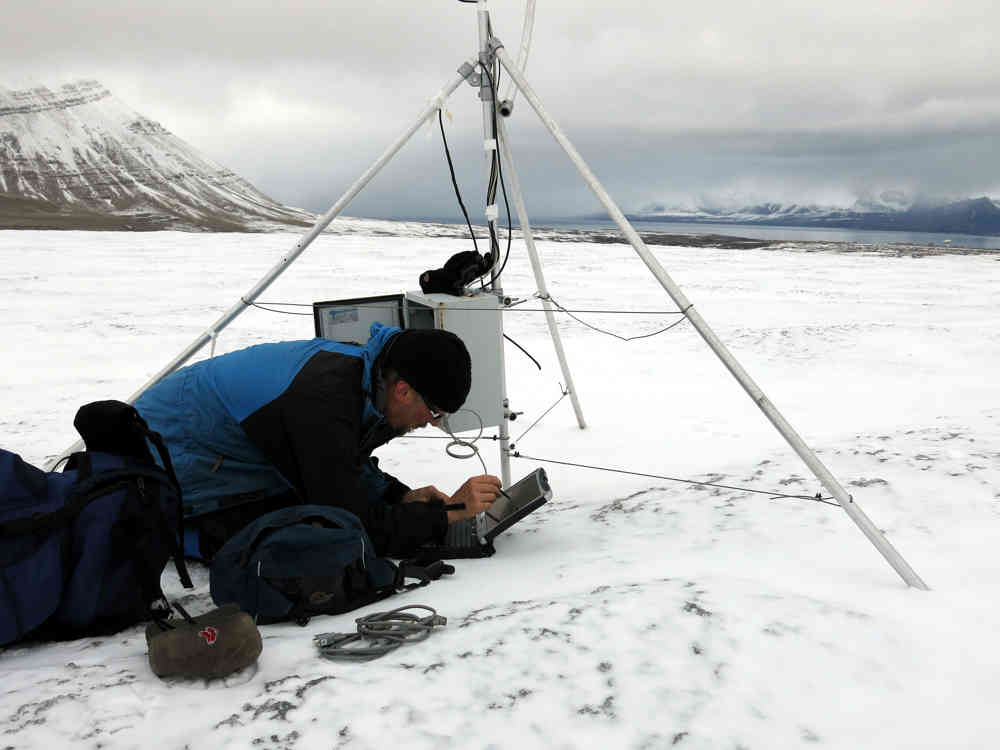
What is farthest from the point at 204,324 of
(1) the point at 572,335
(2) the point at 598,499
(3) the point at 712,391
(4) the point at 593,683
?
(4) the point at 593,683

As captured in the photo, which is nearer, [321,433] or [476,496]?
[321,433]

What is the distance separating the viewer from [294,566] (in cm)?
255

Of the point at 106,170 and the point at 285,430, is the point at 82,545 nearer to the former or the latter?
the point at 285,430

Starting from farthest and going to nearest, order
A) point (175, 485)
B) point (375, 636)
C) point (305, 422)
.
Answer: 1. point (305, 422)
2. point (175, 485)
3. point (375, 636)

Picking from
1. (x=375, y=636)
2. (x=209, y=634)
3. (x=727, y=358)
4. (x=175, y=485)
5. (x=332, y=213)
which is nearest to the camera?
(x=209, y=634)

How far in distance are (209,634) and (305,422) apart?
Answer: 41.6 inches

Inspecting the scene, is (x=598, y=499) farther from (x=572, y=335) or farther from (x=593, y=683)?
(x=572, y=335)

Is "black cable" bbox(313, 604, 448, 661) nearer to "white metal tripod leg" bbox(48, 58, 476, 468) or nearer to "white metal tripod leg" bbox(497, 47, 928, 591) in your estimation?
"white metal tripod leg" bbox(497, 47, 928, 591)

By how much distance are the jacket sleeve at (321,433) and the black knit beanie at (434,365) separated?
0.24 metres

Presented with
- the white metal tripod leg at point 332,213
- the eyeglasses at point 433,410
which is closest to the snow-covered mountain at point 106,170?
the white metal tripod leg at point 332,213

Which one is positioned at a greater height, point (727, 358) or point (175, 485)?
point (727, 358)

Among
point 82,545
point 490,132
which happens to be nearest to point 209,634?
point 82,545

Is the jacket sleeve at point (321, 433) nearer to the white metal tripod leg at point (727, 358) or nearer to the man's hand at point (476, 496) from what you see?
the man's hand at point (476, 496)

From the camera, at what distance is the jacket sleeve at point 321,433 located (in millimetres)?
2914
